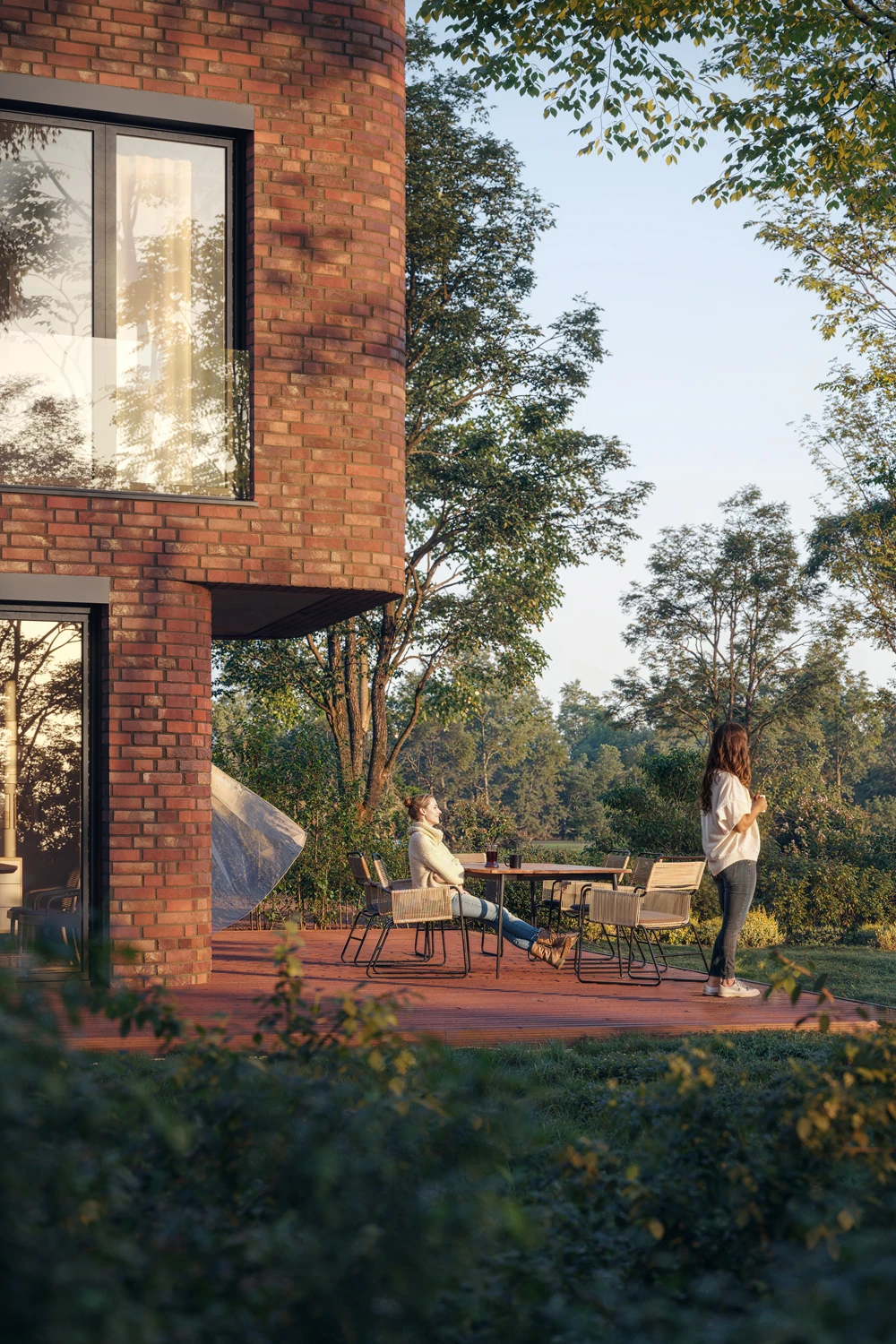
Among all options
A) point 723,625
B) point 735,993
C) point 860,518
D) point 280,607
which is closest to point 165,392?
point 280,607

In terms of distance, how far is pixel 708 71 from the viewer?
1280 centimetres

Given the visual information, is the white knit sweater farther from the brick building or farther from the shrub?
the shrub

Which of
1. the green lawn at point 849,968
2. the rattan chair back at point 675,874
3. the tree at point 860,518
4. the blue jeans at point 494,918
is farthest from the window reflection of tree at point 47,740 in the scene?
the tree at point 860,518

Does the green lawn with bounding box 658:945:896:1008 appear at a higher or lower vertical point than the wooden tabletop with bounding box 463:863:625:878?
lower

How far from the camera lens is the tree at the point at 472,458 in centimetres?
2153

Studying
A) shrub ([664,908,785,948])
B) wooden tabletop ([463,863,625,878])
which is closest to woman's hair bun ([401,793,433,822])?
wooden tabletop ([463,863,625,878])

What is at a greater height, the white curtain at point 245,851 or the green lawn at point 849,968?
the white curtain at point 245,851

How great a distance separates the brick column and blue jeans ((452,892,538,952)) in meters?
1.83

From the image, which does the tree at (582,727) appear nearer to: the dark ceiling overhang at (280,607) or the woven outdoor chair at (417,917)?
the dark ceiling overhang at (280,607)

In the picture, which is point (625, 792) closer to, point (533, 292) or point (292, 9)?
point (533, 292)

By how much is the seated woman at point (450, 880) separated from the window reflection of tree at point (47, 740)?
2.39 m

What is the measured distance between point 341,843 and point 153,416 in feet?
20.7

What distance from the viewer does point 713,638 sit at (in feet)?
141

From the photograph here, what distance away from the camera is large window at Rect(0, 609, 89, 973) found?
857 centimetres
